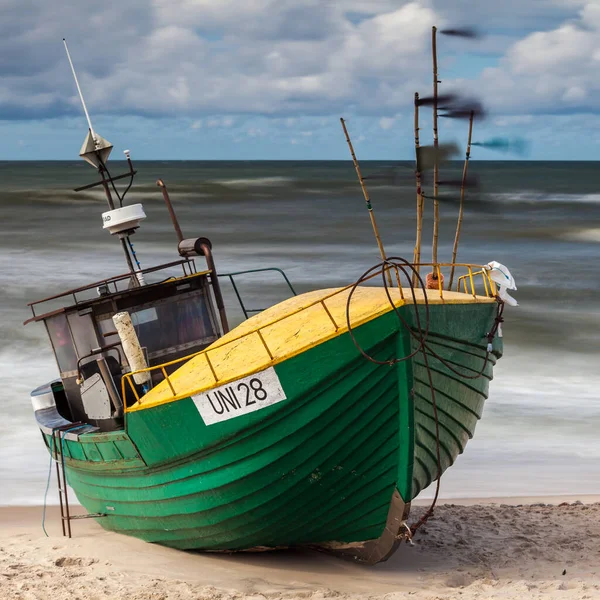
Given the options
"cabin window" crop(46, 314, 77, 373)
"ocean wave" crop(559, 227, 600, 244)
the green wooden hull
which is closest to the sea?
"ocean wave" crop(559, 227, 600, 244)

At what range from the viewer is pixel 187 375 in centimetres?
883

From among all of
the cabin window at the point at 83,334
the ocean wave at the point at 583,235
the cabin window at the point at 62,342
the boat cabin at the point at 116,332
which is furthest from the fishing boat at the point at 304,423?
the ocean wave at the point at 583,235

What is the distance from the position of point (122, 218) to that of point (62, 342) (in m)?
1.55

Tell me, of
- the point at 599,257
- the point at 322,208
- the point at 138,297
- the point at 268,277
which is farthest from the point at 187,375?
the point at 322,208

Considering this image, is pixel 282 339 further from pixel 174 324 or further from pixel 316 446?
pixel 174 324

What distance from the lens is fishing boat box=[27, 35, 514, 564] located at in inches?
309

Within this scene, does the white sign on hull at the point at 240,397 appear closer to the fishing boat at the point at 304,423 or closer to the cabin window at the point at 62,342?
the fishing boat at the point at 304,423

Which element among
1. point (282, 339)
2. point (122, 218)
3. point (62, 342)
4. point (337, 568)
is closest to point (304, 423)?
point (282, 339)

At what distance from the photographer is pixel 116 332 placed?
1073 cm

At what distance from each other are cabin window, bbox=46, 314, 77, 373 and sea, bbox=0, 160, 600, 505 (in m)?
2.58

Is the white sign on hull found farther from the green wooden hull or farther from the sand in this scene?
the sand

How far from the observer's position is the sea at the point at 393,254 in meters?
13.7

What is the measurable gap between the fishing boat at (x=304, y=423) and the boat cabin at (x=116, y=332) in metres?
0.18

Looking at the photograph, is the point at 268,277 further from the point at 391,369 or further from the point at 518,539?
the point at 391,369
